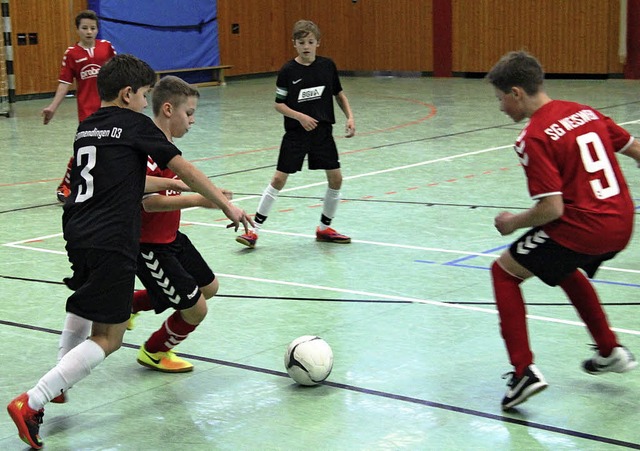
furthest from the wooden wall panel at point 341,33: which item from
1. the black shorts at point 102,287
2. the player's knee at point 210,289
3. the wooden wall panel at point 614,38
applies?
the black shorts at point 102,287

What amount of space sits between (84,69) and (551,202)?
7072 millimetres

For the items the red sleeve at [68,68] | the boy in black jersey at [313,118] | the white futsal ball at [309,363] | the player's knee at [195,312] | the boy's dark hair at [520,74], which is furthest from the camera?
the red sleeve at [68,68]

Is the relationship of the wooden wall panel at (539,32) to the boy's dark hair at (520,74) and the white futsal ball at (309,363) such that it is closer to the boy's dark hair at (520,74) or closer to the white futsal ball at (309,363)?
the boy's dark hair at (520,74)

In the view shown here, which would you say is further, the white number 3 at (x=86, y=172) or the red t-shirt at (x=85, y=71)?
the red t-shirt at (x=85, y=71)

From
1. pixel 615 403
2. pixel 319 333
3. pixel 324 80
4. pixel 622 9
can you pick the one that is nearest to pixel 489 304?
pixel 319 333

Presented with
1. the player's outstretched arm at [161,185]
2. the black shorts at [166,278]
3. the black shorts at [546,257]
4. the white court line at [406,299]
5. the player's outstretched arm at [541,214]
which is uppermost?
the player's outstretched arm at [161,185]

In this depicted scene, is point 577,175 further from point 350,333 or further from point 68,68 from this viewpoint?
point 68,68

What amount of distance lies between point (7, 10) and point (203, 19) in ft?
18.8

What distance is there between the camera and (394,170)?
1138cm

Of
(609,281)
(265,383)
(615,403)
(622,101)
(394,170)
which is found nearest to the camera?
(615,403)

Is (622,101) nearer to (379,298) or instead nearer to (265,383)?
(379,298)

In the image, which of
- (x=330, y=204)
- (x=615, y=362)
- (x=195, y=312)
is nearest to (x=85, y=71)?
(x=330, y=204)

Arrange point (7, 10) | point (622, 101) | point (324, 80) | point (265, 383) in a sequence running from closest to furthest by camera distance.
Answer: point (265, 383)
point (324, 80)
point (622, 101)
point (7, 10)

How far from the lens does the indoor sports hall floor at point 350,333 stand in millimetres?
4246
